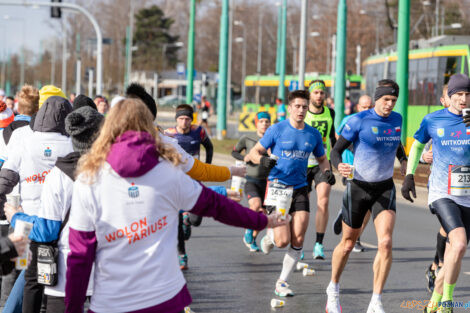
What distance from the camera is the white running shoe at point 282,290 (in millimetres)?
7914

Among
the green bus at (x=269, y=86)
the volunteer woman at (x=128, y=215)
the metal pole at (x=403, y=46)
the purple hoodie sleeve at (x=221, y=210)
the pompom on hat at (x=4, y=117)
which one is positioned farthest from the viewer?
the green bus at (x=269, y=86)

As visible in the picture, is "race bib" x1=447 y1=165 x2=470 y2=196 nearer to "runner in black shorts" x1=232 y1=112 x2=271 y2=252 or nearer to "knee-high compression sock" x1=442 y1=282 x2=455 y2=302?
"knee-high compression sock" x1=442 y1=282 x2=455 y2=302

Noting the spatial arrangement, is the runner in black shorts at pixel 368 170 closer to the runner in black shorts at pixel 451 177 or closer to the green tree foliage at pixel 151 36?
the runner in black shorts at pixel 451 177

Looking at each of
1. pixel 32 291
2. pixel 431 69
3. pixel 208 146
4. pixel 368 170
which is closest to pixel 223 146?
pixel 431 69

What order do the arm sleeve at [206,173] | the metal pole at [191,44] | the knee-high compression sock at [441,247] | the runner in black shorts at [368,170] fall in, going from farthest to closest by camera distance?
the metal pole at [191,44] < the knee-high compression sock at [441,247] < the runner in black shorts at [368,170] < the arm sleeve at [206,173]

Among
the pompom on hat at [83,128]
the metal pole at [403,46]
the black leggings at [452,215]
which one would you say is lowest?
the black leggings at [452,215]

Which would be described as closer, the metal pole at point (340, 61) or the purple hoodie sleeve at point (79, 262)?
the purple hoodie sleeve at point (79, 262)

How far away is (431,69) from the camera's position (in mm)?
30766

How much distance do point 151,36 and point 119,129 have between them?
112m

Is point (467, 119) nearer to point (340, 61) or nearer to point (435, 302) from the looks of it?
point (435, 302)

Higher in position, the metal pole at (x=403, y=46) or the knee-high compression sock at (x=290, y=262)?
the metal pole at (x=403, y=46)

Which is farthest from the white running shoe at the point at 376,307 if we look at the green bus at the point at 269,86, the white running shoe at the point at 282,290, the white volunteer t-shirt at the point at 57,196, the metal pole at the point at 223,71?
the green bus at the point at 269,86

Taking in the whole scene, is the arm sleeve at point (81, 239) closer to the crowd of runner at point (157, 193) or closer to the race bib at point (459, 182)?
the crowd of runner at point (157, 193)

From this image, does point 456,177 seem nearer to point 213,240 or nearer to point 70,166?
point 70,166
